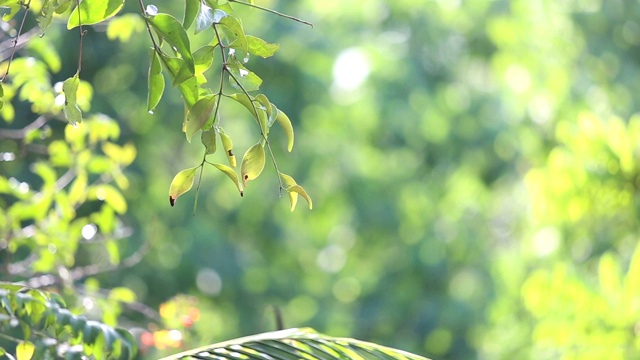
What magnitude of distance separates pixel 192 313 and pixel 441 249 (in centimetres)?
433

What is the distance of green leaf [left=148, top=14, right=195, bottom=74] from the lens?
2.48 feet

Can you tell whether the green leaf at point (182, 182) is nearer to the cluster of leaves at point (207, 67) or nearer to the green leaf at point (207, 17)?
the cluster of leaves at point (207, 67)

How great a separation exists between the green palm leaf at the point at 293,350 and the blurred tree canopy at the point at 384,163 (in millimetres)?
3618

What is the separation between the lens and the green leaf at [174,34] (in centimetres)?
76

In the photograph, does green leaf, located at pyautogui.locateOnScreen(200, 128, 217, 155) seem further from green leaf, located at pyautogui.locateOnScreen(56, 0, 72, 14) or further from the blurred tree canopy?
the blurred tree canopy

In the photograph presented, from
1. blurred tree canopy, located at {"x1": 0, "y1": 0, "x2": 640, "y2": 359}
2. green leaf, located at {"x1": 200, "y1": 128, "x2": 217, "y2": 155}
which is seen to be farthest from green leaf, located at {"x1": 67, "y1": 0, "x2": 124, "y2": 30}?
blurred tree canopy, located at {"x1": 0, "y1": 0, "x2": 640, "y2": 359}

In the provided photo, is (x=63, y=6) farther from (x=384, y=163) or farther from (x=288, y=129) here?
(x=384, y=163)

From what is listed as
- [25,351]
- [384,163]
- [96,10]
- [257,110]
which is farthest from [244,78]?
[384,163]

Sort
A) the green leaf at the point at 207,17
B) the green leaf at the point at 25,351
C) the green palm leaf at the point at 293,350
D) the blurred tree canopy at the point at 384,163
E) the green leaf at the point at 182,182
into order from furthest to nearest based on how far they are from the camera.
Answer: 1. the blurred tree canopy at the point at 384,163
2. the green palm leaf at the point at 293,350
3. the green leaf at the point at 25,351
4. the green leaf at the point at 182,182
5. the green leaf at the point at 207,17

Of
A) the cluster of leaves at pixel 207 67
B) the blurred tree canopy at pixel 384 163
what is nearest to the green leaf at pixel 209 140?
the cluster of leaves at pixel 207 67

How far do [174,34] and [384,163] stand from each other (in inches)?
224

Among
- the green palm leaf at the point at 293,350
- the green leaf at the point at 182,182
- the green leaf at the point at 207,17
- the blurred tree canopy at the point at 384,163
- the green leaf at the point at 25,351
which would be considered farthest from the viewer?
the blurred tree canopy at the point at 384,163

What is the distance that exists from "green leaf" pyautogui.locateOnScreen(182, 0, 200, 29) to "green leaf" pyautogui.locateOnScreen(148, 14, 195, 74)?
1cm

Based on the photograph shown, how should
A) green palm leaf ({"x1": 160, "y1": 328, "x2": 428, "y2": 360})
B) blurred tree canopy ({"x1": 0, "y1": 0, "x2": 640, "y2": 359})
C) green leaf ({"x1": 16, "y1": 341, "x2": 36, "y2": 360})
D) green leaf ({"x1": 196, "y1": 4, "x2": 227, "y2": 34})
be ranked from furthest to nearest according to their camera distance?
blurred tree canopy ({"x1": 0, "y1": 0, "x2": 640, "y2": 359}) < green palm leaf ({"x1": 160, "y1": 328, "x2": 428, "y2": 360}) < green leaf ({"x1": 16, "y1": 341, "x2": 36, "y2": 360}) < green leaf ({"x1": 196, "y1": 4, "x2": 227, "y2": 34})
